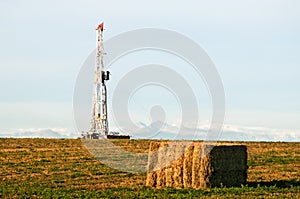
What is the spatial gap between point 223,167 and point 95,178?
6.39 metres

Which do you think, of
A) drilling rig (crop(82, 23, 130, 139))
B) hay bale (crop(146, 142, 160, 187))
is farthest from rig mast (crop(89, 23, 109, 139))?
hay bale (crop(146, 142, 160, 187))

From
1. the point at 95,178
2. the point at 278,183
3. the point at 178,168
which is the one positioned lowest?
the point at 278,183

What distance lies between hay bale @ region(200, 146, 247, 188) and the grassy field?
602 mm

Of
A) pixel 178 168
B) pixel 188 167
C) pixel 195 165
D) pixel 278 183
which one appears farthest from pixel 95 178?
pixel 278 183

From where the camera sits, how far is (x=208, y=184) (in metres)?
23.9

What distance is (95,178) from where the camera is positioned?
28234 millimetres

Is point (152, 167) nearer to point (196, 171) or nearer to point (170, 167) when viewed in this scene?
point (170, 167)

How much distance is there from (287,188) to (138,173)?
8547 millimetres

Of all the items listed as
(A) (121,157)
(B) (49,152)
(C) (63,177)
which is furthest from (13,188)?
(B) (49,152)

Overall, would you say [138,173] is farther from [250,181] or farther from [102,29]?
[102,29]

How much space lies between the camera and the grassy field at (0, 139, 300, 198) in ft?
71.6

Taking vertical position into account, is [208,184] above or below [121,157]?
below

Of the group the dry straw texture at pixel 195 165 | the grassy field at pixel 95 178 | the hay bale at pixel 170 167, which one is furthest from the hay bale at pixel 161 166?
the grassy field at pixel 95 178

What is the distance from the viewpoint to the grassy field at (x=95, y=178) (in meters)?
21.8
